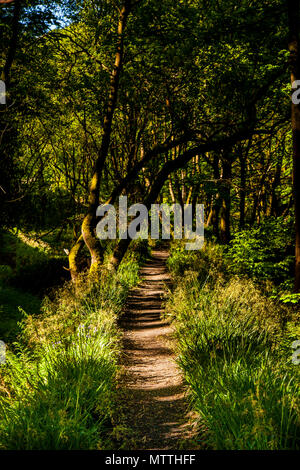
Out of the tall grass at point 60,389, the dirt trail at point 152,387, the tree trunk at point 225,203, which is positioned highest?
the tree trunk at point 225,203

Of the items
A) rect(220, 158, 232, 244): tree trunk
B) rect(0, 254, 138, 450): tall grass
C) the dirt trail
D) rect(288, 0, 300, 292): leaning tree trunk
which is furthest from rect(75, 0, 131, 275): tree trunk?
rect(220, 158, 232, 244): tree trunk

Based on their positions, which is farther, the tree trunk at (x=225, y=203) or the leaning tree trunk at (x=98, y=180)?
the tree trunk at (x=225, y=203)

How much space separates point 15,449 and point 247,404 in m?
2.23

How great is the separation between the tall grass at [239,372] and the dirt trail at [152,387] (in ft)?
1.01

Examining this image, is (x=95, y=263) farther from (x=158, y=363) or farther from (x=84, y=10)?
(x=84, y=10)

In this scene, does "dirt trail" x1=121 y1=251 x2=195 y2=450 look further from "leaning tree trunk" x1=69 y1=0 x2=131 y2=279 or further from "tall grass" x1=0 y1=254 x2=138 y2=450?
"leaning tree trunk" x1=69 y1=0 x2=131 y2=279

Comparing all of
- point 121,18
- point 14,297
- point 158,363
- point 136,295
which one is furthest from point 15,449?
point 14,297

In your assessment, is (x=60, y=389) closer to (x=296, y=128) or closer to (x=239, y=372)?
(x=239, y=372)

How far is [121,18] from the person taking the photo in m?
10.1

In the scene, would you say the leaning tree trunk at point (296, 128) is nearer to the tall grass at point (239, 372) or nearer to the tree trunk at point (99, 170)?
the tall grass at point (239, 372)

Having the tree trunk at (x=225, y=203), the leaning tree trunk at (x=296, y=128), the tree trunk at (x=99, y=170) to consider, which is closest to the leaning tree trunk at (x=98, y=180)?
the tree trunk at (x=99, y=170)

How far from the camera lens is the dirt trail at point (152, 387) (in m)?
3.96

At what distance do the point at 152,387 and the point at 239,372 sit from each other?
6.07 feet

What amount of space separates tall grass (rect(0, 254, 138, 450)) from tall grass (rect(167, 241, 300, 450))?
3.72ft
